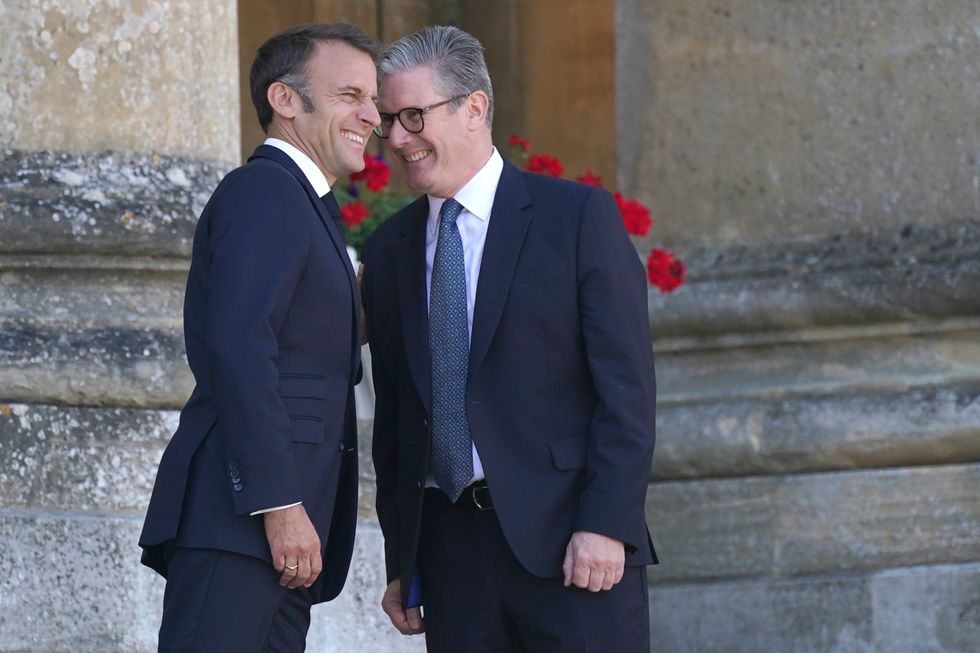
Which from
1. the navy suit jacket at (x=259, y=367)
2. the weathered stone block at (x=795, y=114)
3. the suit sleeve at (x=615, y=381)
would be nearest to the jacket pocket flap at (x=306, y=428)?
the navy suit jacket at (x=259, y=367)

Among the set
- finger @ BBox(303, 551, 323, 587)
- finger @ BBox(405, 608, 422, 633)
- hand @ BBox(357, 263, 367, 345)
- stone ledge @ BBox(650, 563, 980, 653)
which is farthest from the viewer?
stone ledge @ BBox(650, 563, 980, 653)

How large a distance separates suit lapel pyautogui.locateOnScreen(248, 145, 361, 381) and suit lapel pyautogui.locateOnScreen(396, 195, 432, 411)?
0.11 m

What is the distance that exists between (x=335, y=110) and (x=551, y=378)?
0.63 m

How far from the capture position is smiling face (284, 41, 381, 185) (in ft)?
9.68

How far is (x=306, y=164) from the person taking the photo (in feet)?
9.68

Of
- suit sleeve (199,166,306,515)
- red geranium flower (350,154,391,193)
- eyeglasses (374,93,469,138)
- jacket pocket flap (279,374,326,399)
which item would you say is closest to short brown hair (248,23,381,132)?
eyeglasses (374,93,469,138)

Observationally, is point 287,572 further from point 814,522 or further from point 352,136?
point 814,522

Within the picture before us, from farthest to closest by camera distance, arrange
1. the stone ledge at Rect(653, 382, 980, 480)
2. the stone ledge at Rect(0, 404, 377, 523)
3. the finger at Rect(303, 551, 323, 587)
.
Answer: the stone ledge at Rect(653, 382, 980, 480), the stone ledge at Rect(0, 404, 377, 523), the finger at Rect(303, 551, 323, 587)

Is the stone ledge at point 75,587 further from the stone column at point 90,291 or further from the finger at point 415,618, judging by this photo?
the finger at point 415,618

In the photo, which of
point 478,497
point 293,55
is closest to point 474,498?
point 478,497

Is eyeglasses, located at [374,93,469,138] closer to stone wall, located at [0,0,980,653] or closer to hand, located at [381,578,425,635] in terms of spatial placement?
hand, located at [381,578,425,635]

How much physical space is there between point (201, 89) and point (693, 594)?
209 centimetres

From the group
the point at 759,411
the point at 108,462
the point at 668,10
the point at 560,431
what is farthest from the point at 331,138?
the point at 668,10

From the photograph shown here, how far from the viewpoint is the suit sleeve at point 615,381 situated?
9.22 feet
